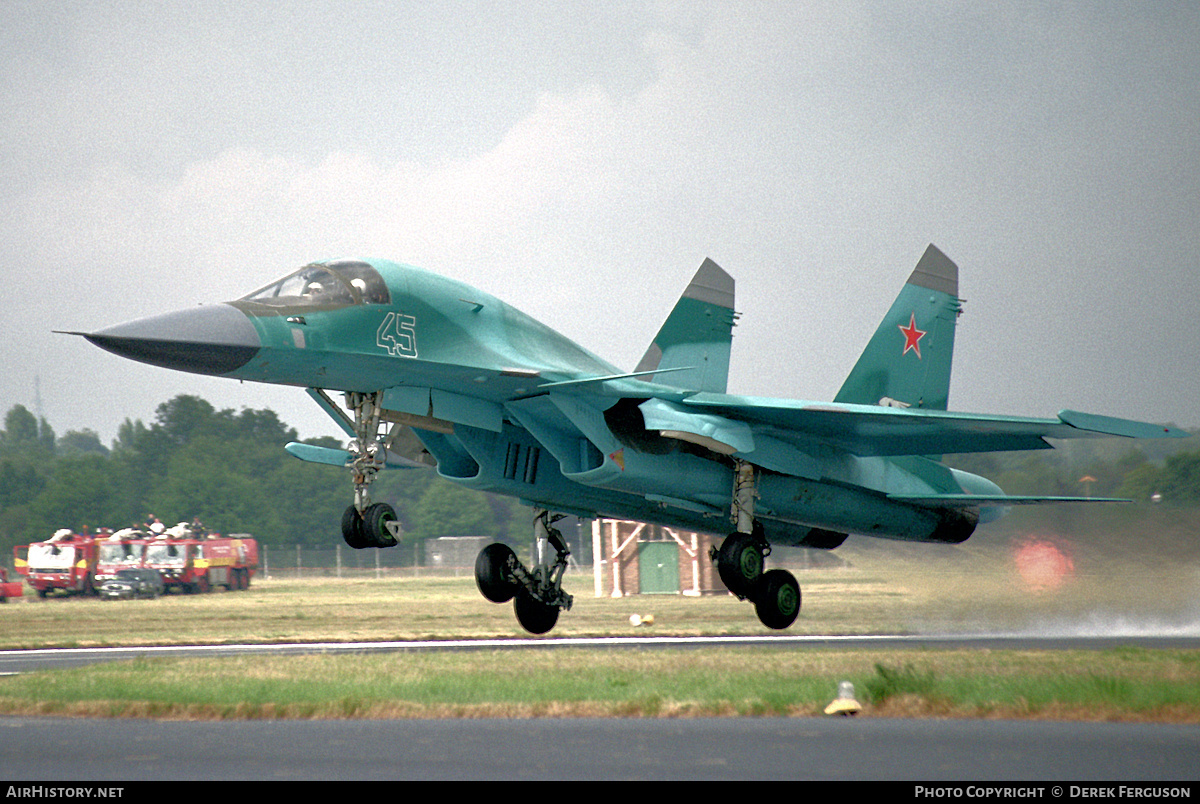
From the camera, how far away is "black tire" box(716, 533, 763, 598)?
561 inches

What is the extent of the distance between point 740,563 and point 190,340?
22.1 feet

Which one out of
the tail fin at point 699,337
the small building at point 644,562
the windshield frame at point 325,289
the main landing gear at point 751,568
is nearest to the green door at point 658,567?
the small building at point 644,562

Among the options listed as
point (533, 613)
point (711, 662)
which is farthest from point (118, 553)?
point (711, 662)

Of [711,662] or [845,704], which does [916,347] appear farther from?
[845,704]

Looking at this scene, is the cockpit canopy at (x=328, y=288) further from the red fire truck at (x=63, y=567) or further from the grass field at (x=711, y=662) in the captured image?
the red fire truck at (x=63, y=567)

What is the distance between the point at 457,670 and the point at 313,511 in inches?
2151

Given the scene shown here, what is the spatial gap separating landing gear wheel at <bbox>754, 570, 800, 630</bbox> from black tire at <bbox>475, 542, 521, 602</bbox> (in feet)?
10.9

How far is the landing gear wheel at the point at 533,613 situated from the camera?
16.2 metres

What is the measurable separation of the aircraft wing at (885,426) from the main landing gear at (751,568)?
779 millimetres

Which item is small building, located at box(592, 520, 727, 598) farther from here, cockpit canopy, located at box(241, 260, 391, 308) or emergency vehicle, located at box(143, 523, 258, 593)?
cockpit canopy, located at box(241, 260, 391, 308)
